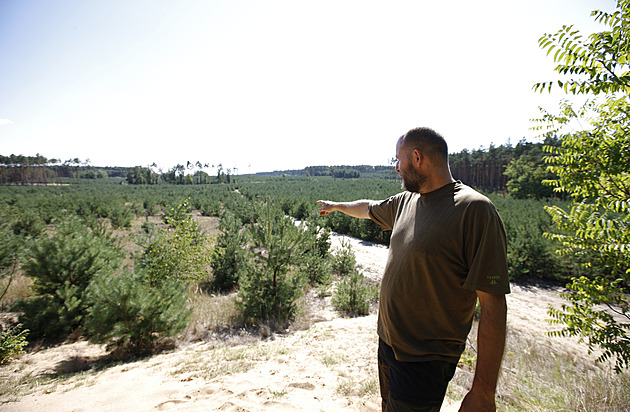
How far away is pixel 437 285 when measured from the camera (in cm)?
169

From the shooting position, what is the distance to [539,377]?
4.34 metres

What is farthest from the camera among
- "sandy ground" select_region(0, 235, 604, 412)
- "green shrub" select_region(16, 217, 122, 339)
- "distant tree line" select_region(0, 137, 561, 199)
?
"distant tree line" select_region(0, 137, 561, 199)

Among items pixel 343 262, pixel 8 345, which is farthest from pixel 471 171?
pixel 8 345

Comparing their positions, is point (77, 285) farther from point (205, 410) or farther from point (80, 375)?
point (205, 410)

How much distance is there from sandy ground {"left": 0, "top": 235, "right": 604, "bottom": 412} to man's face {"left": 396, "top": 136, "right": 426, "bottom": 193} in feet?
8.83

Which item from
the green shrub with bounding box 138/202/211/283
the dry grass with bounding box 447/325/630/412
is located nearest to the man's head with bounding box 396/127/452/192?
the dry grass with bounding box 447/325/630/412

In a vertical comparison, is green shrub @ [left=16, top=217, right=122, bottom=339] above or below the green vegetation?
below

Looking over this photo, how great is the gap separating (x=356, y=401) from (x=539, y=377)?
3.37 metres

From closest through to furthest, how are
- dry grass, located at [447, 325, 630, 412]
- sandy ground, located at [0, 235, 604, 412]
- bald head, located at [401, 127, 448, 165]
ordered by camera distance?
bald head, located at [401, 127, 448, 165] → dry grass, located at [447, 325, 630, 412] → sandy ground, located at [0, 235, 604, 412]

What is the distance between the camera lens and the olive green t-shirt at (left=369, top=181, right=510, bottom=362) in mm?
1481

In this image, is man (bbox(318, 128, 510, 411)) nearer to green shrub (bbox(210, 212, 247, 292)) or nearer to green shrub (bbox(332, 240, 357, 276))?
green shrub (bbox(210, 212, 247, 292))

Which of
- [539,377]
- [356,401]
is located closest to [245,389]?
[356,401]

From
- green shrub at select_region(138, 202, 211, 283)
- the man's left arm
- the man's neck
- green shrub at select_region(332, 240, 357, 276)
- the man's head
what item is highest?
the man's head

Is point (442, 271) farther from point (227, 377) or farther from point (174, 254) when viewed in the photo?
point (174, 254)
